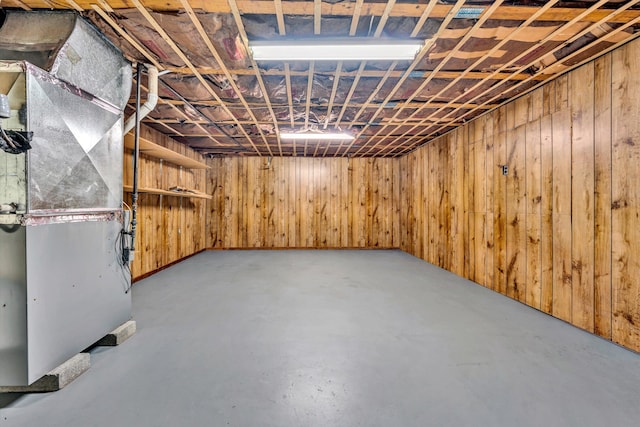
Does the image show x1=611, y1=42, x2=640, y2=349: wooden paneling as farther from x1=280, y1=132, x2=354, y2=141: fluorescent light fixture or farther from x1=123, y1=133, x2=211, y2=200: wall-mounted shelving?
x1=123, y1=133, x2=211, y2=200: wall-mounted shelving

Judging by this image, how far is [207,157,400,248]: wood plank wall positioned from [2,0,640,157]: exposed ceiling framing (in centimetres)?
287

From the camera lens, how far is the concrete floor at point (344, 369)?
149cm

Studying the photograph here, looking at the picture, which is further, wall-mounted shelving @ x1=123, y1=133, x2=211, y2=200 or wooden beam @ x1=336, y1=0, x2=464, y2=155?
wall-mounted shelving @ x1=123, y1=133, x2=211, y2=200

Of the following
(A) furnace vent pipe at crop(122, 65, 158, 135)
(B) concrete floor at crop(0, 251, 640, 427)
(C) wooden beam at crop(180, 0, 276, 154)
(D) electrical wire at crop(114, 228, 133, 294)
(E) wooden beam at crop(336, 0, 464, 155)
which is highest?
(C) wooden beam at crop(180, 0, 276, 154)

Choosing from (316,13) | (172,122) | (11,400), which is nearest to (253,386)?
(11,400)

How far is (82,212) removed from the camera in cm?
190

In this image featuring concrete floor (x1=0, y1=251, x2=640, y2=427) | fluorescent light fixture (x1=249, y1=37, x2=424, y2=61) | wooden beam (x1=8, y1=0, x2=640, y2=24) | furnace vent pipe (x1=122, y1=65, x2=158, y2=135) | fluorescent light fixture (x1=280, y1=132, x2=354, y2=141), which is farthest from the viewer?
fluorescent light fixture (x1=280, y1=132, x2=354, y2=141)

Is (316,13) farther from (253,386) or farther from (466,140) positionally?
(466,140)

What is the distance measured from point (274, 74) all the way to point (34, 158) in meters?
1.94

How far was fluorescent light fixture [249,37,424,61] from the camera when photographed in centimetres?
205

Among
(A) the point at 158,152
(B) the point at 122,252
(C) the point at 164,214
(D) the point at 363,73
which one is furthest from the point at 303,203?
(B) the point at 122,252

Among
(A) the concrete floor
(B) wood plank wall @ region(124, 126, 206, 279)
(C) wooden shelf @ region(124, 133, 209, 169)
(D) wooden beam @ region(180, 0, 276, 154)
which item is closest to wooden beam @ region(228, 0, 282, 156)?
(D) wooden beam @ region(180, 0, 276, 154)

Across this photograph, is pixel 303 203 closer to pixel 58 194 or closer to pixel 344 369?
pixel 344 369

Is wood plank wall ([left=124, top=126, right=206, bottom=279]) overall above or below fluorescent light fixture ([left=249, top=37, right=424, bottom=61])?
below
